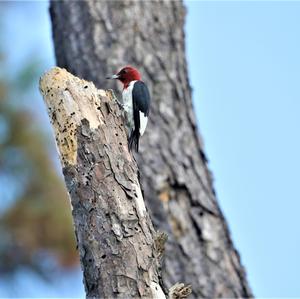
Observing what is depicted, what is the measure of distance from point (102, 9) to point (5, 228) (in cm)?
227

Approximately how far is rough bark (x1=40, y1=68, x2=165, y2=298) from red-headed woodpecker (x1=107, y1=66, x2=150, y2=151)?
3.87ft

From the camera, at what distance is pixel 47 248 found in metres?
7.77

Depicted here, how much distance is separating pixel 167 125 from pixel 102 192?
7.23 ft

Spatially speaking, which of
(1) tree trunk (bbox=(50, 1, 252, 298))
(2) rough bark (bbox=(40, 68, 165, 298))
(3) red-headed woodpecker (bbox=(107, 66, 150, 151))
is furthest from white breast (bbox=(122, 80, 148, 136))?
(2) rough bark (bbox=(40, 68, 165, 298))

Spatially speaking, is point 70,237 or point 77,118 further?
point 70,237

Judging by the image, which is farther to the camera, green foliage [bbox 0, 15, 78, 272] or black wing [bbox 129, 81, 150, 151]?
green foliage [bbox 0, 15, 78, 272]

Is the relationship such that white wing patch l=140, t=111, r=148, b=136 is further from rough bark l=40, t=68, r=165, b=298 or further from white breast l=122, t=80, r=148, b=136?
rough bark l=40, t=68, r=165, b=298

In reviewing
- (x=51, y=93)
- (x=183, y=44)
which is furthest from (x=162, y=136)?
(x=51, y=93)

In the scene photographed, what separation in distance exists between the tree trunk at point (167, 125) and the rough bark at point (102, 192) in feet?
5.44

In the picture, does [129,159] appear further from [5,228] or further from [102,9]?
[5,228]

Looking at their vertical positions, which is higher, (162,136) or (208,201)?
(162,136)

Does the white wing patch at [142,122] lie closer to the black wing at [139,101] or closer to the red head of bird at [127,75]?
the black wing at [139,101]

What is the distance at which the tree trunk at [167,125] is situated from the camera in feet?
18.4

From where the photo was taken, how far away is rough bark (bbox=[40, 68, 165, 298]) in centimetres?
364
